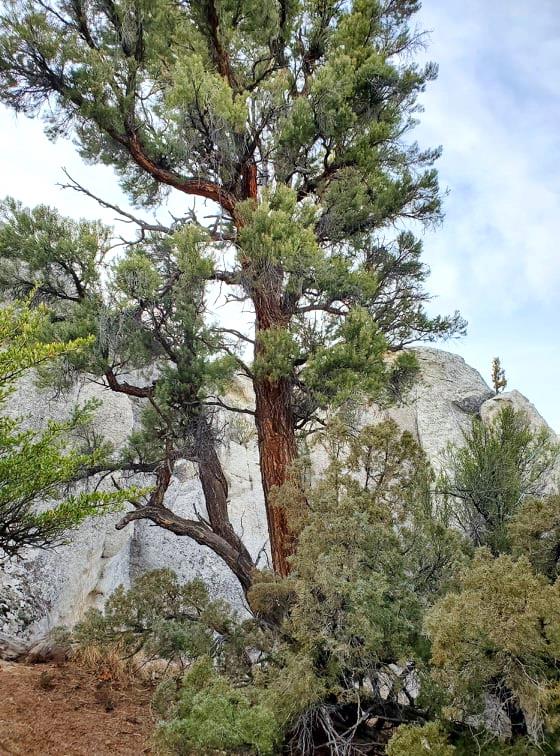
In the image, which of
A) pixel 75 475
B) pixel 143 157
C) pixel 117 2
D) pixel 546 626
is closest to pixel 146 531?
pixel 75 475

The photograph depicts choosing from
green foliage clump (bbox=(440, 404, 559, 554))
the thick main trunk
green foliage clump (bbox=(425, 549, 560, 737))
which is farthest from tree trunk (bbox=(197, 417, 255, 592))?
green foliage clump (bbox=(425, 549, 560, 737))

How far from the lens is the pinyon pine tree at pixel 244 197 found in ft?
19.7

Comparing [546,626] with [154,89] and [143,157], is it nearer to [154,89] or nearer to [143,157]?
[143,157]

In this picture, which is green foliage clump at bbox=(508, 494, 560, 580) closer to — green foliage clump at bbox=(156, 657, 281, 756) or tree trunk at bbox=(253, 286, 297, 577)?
green foliage clump at bbox=(156, 657, 281, 756)

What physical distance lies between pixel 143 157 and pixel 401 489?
4.71 m

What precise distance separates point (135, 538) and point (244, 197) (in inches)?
235

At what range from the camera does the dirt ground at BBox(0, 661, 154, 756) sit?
4.68m

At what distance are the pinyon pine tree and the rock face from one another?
97 cm

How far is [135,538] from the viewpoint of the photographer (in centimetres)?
1030

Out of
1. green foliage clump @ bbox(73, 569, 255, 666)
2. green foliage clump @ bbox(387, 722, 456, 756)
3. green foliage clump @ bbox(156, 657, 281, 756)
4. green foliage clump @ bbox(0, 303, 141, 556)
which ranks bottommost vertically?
green foliage clump @ bbox(387, 722, 456, 756)

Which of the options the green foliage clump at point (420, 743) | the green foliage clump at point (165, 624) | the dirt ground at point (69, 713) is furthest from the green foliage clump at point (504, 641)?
the green foliage clump at point (165, 624)

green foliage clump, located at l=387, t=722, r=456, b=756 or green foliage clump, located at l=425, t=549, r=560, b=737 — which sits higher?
green foliage clump, located at l=425, t=549, r=560, b=737

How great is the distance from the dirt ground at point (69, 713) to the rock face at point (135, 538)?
1949 millimetres

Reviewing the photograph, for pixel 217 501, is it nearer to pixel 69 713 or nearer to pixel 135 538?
pixel 69 713
